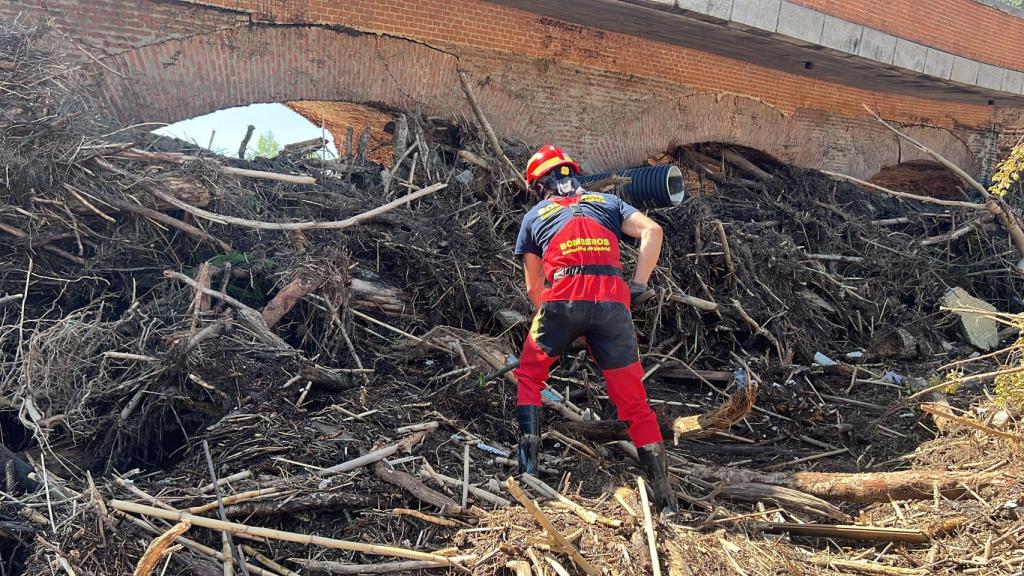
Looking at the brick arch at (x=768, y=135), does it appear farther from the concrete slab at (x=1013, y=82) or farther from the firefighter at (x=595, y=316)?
the firefighter at (x=595, y=316)

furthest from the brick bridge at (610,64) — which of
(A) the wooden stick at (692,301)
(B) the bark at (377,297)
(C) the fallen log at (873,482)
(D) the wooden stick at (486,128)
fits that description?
(C) the fallen log at (873,482)

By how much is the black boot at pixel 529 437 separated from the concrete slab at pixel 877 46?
8.49m

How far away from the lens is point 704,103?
10516 millimetres

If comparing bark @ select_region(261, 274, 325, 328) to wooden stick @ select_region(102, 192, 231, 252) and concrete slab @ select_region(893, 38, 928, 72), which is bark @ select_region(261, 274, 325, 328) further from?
concrete slab @ select_region(893, 38, 928, 72)

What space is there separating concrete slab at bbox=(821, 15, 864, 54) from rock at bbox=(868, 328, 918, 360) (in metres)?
4.12

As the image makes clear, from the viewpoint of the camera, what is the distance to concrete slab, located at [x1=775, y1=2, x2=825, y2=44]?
9.23 metres

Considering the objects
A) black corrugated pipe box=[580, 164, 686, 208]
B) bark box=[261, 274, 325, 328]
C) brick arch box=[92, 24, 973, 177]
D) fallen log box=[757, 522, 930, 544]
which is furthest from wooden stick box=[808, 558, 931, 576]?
brick arch box=[92, 24, 973, 177]

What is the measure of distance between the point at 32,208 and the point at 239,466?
241 centimetres

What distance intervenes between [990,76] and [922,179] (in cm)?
230

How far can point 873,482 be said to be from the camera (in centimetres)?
421

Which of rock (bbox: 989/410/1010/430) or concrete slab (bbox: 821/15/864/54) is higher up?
concrete slab (bbox: 821/15/864/54)

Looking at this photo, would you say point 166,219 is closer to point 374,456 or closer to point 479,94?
point 374,456

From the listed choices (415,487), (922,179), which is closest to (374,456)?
(415,487)

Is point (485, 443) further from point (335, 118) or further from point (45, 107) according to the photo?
point (335, 118)
